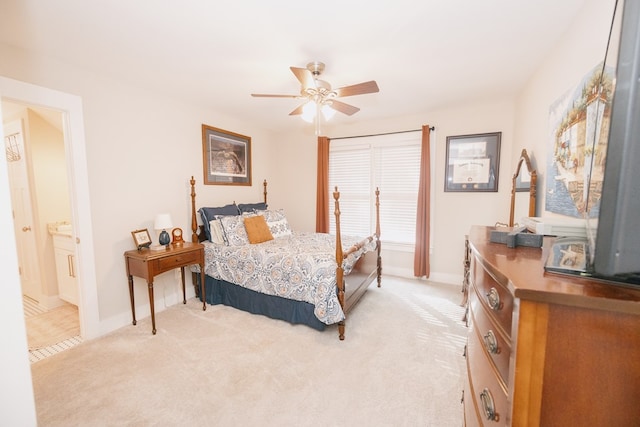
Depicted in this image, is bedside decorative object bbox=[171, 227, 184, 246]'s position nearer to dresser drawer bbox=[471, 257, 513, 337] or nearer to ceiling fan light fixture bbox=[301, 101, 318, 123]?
ceiling fan light fixture bbox=[301, 101, 318, 123]

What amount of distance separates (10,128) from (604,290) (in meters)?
5.00

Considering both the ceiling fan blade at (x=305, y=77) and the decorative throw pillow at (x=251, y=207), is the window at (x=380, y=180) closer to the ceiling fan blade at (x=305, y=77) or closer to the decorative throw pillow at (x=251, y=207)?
the decorative throw pillow at (x=251, y=207)

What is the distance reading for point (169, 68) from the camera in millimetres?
2336

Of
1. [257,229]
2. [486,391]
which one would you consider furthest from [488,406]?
[257,229]

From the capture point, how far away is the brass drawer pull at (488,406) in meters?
0.78

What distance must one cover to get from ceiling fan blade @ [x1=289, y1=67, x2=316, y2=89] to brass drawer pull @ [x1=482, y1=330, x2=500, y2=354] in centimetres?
189

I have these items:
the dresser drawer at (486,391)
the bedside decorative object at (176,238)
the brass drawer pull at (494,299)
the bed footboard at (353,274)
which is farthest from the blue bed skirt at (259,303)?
the brass drawer pull at (494,299)

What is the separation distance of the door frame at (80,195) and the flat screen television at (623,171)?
10.7ft

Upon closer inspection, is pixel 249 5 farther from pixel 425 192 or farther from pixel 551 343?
pixel 425 192

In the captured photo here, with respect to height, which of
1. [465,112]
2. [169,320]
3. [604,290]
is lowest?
[169,320]

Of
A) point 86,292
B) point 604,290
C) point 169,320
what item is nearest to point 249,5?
point 604,290

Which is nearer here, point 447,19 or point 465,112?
point 447,19

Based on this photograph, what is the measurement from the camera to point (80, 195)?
2299 millimetres

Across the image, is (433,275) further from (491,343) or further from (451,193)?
(491,343)
